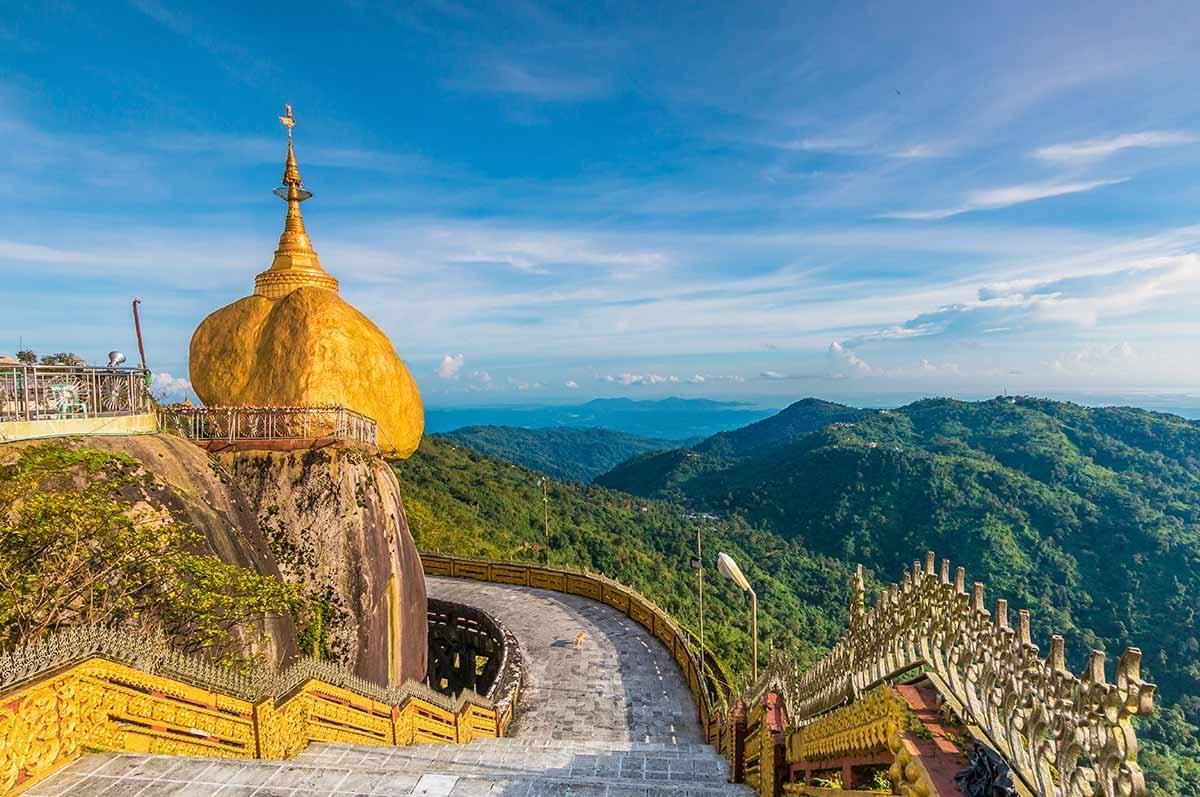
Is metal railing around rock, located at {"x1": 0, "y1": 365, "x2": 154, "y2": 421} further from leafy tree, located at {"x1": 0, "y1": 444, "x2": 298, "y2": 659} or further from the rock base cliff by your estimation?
the rock base cliff

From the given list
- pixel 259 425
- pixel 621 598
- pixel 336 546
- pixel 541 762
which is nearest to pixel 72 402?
pixel 259 425

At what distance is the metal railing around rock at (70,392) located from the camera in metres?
10.7

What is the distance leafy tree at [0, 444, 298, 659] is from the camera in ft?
25.8

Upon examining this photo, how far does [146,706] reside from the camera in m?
6.50

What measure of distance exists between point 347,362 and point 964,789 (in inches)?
625

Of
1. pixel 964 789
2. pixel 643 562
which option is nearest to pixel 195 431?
pixel 964 789

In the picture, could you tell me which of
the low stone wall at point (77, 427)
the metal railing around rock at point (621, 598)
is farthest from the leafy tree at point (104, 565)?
the metal railing around rock at point (621, 598)

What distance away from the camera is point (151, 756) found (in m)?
6.17

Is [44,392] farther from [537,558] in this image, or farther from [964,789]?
[537,558]

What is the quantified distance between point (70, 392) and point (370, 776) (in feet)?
33.6

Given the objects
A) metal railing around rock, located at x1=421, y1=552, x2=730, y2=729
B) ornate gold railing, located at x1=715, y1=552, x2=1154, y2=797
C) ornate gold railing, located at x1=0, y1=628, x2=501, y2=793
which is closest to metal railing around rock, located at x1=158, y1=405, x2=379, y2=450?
ornate gold railing, located at x1=0, y1=628, x2=501, y2=793

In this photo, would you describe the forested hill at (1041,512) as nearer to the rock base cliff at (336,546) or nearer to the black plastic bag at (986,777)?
→ the rock base cliff at (336,546)

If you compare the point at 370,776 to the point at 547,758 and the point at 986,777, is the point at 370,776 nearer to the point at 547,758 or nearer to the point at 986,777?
the point at 547,758

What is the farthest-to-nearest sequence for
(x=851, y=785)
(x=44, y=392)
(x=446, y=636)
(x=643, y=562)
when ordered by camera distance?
(x=643, y=562) < (x=446, y=636) < (x=44, y=392) < (x=851, y=785)
